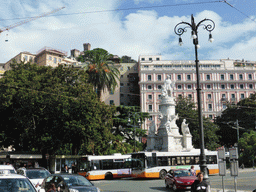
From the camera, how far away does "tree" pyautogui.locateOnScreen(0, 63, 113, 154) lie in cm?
3275

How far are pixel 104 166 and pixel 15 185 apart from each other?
22.7 m

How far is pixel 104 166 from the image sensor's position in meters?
29.4

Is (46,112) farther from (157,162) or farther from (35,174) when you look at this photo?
(35,174)

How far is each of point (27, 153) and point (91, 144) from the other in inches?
321

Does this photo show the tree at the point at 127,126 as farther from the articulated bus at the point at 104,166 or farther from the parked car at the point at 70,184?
the parked car at the point at 70,184

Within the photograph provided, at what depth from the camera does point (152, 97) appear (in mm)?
78812

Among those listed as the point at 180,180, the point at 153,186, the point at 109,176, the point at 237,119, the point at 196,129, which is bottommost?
the point at 109,176

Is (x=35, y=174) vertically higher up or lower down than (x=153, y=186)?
higher up

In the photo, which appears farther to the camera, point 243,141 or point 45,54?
point 45,54

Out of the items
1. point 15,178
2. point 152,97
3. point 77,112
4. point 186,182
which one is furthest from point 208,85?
point 15,178

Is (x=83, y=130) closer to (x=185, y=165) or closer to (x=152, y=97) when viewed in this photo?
(x=185, y=165)

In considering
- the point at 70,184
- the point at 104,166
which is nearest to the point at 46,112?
the point at 104,166

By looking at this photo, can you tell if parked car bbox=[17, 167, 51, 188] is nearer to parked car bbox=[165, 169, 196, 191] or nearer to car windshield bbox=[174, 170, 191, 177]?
parked car bbox=[165, 169, 196, 191]

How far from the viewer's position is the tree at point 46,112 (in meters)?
32.8
